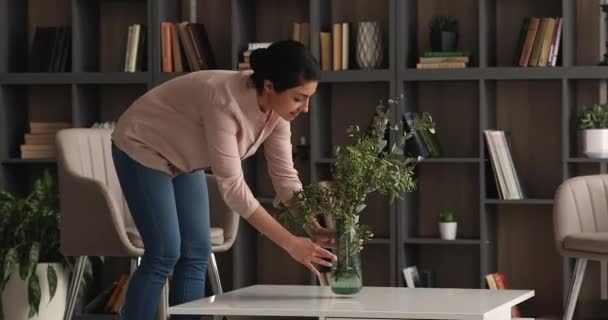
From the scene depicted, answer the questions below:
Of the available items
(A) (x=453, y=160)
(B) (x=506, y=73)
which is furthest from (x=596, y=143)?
(A) (x=453, y=160)

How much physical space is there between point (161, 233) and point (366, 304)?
0.73m

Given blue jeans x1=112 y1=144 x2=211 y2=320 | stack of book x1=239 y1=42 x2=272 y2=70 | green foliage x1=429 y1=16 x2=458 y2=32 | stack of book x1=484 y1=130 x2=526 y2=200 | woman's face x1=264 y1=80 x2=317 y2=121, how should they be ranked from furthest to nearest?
1. stack of book x1=239 y1=42 x2=272 y2=70
2. green foliage x1=429 y1=16 x2=458 y2=32
3. stack of book x1=484 y1=130 x2=526 y2=200
4. blue jeans x1=112 y1=144 x2=211 y2=320
5. woman's face x1=264 y1=80 x2=317 y2=121

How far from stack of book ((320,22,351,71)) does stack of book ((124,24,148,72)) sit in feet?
2.88

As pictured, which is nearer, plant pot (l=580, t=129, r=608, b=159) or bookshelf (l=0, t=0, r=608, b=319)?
plant pot (l=580, t=129, r=608, b=159)

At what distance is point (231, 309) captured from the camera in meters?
2.87

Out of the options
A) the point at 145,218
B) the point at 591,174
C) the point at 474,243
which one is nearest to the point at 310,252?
the point at 145,218

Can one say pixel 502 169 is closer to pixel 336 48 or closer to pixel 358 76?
pixel 358 76

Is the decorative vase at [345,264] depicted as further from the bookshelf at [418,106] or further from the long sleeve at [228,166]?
the bookshelf at [418,106]

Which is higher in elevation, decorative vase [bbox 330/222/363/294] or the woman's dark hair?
the woman's dark hair

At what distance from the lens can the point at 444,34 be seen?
16.2 feet

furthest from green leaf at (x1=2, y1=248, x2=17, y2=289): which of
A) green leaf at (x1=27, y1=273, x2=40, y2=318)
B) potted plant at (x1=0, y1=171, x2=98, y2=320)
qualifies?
green leaf at (x1=27, y1=273, x2=40, y2=318)

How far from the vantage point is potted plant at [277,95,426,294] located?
3.02m

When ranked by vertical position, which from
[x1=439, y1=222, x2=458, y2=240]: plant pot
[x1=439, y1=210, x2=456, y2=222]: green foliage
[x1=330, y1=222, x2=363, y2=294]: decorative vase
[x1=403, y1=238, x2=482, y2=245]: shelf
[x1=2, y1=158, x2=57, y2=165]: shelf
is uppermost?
[x1=2, y1=158, x2=57, y2=165]: shelf

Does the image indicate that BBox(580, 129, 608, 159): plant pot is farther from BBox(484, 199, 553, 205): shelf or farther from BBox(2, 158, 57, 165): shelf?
BBox(2, 158, 57, 165): shelf
